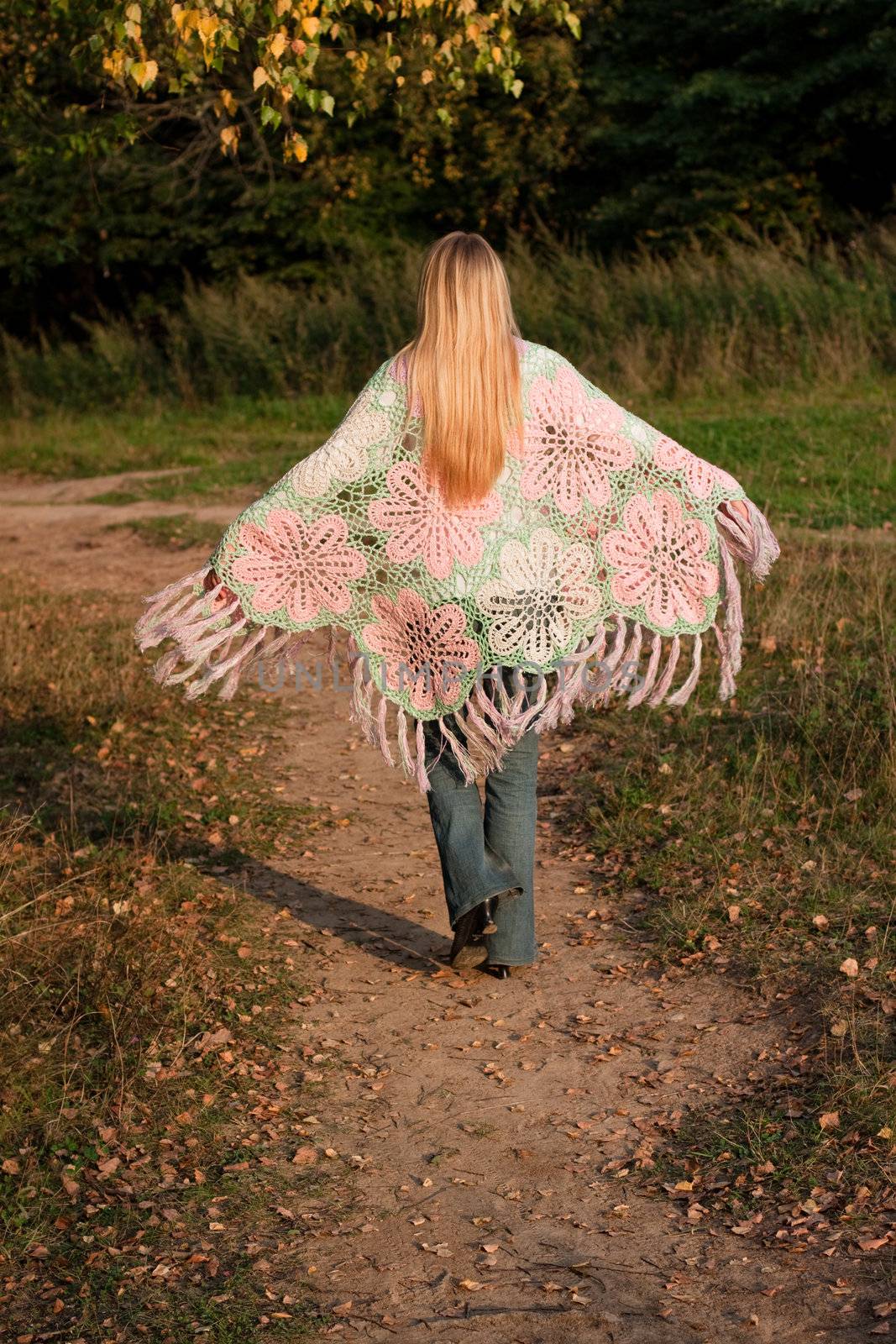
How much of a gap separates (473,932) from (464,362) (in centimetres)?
177

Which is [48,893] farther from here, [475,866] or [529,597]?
[529,597]

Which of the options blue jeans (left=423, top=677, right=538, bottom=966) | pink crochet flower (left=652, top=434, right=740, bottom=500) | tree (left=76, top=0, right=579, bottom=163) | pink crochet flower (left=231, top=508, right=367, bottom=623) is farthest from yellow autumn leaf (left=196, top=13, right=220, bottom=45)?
blue jeans (left=423, top=677, right=538, bottom=966)

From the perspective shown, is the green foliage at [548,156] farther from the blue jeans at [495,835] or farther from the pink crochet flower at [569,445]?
the blue jeans at [495,835]

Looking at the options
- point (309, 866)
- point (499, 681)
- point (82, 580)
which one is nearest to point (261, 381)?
point (82, 580)

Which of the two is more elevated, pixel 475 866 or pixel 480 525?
pixel 480 525

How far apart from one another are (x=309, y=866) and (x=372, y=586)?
174 centimetres

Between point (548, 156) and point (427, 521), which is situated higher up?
point (548, 156)

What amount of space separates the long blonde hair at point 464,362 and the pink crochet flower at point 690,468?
55 centimetres

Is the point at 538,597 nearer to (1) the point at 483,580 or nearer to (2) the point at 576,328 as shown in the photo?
(1) the point at 483,580

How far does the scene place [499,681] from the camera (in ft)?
15.5

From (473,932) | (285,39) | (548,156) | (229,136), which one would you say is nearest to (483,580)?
(473,932)

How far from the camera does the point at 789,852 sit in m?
5.70

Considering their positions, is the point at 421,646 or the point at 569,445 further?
the point at 421,646

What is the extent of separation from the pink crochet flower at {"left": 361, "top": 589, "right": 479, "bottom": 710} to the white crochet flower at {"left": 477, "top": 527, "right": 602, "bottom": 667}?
10cm
